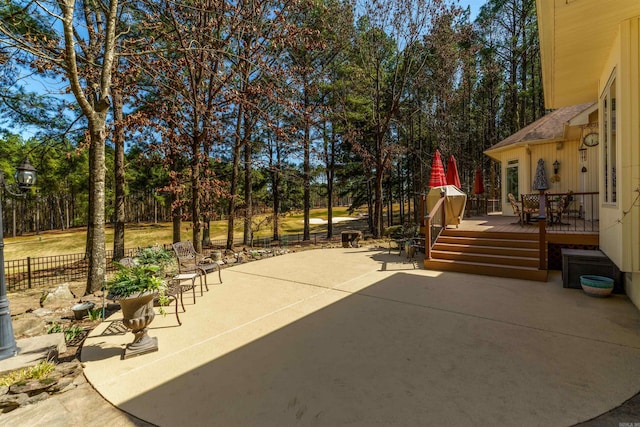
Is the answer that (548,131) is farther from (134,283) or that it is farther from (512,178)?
(134,283)

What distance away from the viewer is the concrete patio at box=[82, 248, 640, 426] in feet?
7.59

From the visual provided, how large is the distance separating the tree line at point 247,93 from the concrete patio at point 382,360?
176 inches

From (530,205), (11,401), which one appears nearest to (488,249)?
(530,205)

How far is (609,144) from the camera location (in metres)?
4.66

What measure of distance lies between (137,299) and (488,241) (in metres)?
7.63

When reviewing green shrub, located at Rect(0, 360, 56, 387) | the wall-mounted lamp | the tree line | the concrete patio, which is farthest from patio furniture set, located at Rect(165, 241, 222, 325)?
the wall-mounted lamp

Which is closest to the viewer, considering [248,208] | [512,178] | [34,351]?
[34,351]

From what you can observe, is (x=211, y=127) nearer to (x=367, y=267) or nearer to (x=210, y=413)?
(x=367, y=267)

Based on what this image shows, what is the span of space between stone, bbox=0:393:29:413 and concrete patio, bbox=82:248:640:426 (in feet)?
1.63

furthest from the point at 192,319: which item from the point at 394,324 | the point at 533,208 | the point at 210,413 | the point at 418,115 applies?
the point at 418,115

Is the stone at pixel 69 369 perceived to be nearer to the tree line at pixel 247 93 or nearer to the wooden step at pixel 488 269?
the tree line at pixel 247 93

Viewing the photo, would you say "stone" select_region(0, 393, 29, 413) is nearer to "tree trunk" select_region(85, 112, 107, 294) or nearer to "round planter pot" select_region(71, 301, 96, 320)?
"round planter pot" select_region(71, 301, 96, 320)

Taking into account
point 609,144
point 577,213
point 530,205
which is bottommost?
point 577,213

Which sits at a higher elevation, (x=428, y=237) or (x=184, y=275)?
(x=428, y=237)
